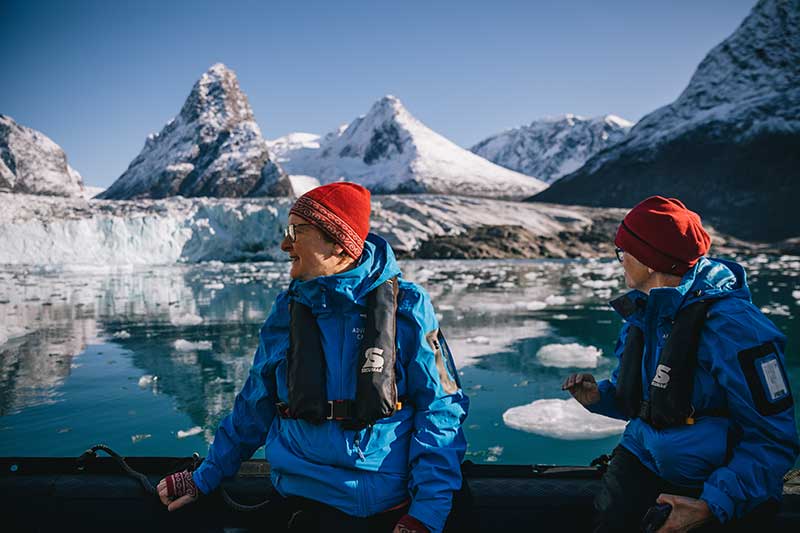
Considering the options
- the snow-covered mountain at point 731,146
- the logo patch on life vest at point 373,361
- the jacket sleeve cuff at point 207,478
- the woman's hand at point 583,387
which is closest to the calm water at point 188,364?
the woman's hand at point 583,387

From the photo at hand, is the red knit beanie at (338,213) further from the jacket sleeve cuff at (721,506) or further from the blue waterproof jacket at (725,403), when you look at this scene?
the jacket sleeve cuff at (721,506)

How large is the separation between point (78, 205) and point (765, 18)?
90.6 meters

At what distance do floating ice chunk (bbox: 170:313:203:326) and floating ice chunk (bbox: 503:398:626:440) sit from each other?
6127 mm

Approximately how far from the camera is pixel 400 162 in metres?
118

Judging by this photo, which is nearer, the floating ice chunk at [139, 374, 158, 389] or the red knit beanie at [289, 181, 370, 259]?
the red knit beanie at [289, 181, 370, 259]

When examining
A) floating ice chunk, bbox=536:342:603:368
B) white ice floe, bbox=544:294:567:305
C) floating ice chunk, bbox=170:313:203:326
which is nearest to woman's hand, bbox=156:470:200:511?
floating ice chunk, bbox=536:342:603:368

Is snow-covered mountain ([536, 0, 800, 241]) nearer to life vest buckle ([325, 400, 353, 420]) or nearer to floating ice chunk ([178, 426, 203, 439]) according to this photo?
floating ice chunk ([178, 426, 203, 439])

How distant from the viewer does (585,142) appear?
7475 inches

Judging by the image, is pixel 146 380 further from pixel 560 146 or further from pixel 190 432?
pixel 560 146

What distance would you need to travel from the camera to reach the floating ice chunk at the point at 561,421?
141 inches

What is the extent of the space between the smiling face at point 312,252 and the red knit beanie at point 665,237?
87 centimetres

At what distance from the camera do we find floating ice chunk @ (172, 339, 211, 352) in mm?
6537

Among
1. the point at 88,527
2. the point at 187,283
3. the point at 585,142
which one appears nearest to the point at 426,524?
the point at 88,527

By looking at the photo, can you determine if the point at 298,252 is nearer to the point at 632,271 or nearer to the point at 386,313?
the point at 386,313
